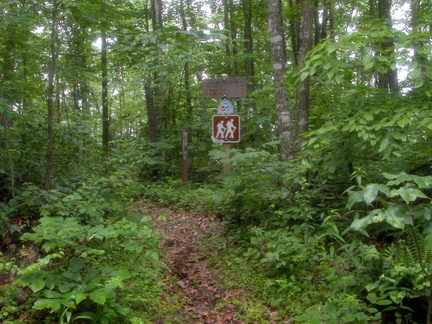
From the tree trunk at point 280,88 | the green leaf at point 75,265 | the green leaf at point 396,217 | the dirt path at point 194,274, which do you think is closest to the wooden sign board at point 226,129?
the tree trunk at point 280,88

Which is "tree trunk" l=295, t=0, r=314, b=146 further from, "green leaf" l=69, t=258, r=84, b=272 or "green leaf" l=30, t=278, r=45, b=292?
"green leaf" l=30, t=278, r=45, b=292

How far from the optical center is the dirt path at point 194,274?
13.2 ft

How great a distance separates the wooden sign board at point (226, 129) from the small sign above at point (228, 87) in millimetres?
750

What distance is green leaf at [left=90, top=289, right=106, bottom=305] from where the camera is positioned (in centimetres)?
296

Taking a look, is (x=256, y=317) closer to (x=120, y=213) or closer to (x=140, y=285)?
(x=140, y=285)

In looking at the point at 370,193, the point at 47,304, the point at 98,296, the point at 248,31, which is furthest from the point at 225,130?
the point at 248,31

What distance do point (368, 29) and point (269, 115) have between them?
6.21m

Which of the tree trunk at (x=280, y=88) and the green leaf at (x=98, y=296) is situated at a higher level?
the tree trunk at (x=280, y=88)

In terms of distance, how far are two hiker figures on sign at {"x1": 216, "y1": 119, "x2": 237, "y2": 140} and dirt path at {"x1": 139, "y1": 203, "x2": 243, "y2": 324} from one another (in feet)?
5.58

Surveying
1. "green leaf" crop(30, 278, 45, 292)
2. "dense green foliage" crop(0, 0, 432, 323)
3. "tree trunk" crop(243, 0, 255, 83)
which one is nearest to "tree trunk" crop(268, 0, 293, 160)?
"dense green foliage" crop(0, 0, 432, 323)

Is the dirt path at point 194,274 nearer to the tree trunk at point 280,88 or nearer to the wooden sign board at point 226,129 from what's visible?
the wooden sign board at point 226,129

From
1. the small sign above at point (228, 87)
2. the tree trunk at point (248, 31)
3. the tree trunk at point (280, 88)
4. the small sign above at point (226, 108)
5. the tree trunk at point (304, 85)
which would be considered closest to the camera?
the tree trunk at point (304, 85)

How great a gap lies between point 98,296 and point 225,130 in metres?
4.88

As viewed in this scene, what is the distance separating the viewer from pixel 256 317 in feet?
12.7
